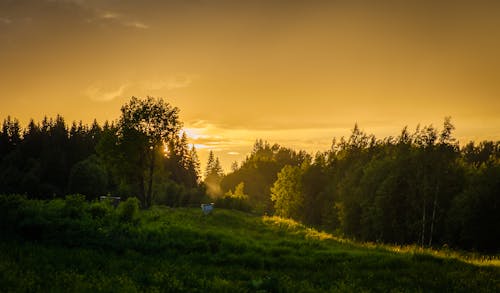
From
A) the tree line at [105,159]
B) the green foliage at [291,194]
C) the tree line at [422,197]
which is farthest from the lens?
the green foliage at [291,194]

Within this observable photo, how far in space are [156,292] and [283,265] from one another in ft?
32.4

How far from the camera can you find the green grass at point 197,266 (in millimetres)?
15461

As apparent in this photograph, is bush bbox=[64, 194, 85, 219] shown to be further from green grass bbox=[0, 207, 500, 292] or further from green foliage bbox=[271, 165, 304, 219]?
green foliage bbox=[271, 165, 304, 219]

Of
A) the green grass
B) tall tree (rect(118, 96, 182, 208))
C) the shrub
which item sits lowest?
the green grass

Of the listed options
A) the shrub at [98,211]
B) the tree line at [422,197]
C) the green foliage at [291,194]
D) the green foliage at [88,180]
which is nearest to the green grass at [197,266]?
the shrub at [98,211]

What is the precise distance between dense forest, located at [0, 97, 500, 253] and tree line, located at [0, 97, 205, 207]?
0.22 m

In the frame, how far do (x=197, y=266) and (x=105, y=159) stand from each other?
49.0 m

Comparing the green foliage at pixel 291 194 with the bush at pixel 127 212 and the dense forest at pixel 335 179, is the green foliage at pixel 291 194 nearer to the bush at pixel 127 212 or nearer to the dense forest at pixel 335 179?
the dense forest at pixel 335 179

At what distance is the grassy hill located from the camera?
15695mm

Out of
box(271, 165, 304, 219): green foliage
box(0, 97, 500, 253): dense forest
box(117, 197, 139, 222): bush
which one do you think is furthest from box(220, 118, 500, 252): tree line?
box(117, 197, 139, 222): bush

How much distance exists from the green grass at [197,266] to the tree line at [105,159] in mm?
9661

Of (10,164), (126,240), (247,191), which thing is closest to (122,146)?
(126,240)

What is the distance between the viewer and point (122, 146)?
6300cm

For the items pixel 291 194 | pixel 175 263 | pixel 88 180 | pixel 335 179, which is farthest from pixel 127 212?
pixel 291 194
